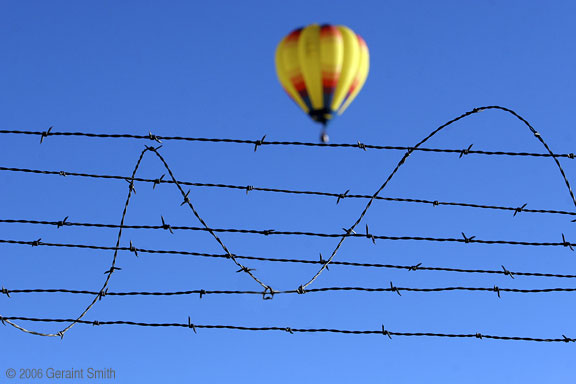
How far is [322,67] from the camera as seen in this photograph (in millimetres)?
13141

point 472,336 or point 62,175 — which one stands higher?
point 62,175

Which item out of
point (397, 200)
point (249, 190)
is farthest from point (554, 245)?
point (249, 190)

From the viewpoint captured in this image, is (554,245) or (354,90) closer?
(554,245)

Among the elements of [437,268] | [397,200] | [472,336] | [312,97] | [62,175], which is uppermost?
[312,97]

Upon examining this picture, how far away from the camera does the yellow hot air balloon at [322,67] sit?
1317cm

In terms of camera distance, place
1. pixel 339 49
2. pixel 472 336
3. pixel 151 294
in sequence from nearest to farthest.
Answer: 1. pixel 151 294
2. pixel 472 336
3. pixel 339 49

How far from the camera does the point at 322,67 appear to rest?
517 inches

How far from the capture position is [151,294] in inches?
329

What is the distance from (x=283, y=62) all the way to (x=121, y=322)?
19.5 feet

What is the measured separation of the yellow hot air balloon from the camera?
13172 millimetres

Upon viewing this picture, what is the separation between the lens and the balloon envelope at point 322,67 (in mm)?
13172

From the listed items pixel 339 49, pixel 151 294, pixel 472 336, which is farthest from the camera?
pixel 339 49

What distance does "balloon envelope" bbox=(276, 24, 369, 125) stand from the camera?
43.2 ft

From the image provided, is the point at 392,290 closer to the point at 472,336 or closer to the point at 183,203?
the point at 472,336
